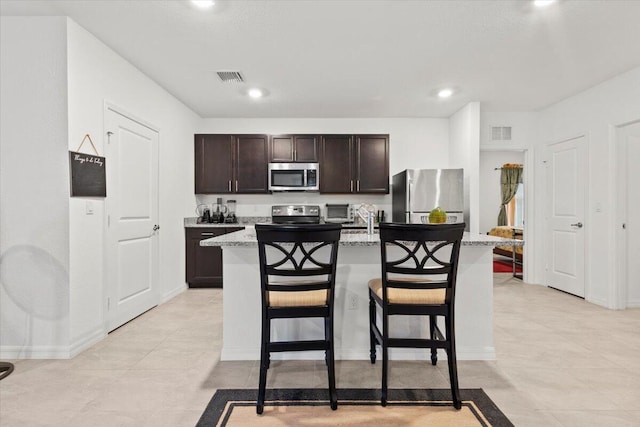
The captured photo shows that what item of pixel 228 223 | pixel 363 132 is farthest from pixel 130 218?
pixel 363 132

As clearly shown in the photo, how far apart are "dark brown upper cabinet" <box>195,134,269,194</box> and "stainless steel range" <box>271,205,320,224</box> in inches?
15.5

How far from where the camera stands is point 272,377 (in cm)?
225

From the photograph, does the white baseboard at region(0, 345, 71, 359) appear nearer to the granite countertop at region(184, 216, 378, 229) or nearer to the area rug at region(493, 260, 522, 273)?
the granite countertop at region(184, 216, 378, 229)

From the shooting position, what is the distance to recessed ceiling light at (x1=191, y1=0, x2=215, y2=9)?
236cm

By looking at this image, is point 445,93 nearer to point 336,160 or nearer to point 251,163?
point 336,160

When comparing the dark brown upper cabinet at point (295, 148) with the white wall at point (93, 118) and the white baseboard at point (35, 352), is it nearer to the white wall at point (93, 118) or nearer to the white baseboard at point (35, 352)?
the white wall at point (93, 118)

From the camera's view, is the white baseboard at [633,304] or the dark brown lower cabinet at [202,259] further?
the dark brown lower cabinet at [202,259]

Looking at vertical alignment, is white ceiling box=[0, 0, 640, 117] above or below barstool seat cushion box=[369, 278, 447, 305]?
above

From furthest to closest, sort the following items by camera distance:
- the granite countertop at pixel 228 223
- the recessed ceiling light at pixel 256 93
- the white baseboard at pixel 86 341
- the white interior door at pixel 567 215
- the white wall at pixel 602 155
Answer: the granite countertop at pixel 228 223 → the white interior door at pixel 567 215 → the recessed ceiling light at pixel 256 93 → the white wall at pixel 602 155 → the white baseboard at pixel 86 341

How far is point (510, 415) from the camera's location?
72.2 inches

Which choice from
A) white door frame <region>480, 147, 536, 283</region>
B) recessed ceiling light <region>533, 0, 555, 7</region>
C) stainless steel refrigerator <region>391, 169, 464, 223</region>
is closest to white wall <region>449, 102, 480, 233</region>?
stainless steel refrigerator <region>391, 169, 464, 223</region>

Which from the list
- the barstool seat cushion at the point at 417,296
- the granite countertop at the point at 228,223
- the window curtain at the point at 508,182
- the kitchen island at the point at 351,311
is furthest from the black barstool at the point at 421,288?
the window curtain at the point at 508,182

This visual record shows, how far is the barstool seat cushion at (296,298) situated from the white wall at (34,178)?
1752mm

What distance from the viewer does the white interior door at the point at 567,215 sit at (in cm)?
434
